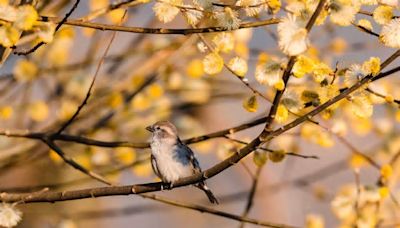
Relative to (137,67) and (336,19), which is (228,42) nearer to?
(336,19)

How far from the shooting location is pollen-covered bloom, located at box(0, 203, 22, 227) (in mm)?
2428

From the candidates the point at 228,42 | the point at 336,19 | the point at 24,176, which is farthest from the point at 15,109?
the point at 336,19

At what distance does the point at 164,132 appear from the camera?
131 inches

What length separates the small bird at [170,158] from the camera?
10.2 feet

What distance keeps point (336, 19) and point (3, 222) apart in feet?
3.54

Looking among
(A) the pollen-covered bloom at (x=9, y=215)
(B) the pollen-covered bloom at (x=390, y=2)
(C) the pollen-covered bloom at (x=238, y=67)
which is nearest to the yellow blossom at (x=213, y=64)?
(C) the pollen-covered bloom at (x=238, y=67)

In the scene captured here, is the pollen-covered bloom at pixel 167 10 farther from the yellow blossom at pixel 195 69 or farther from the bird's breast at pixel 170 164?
the yellow blossom at pixel 195 69

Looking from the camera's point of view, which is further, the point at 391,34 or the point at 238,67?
the point at 238,67

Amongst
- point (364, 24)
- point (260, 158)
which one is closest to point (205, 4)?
point (364, 24)

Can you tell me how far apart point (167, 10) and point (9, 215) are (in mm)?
738

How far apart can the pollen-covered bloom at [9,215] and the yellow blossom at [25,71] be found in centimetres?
131

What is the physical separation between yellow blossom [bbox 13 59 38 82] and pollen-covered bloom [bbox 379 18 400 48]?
6.34ft

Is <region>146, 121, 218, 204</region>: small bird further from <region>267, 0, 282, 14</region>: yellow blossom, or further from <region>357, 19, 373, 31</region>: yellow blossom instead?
<region>357, 19, 373, 31</region>: yellow blossom

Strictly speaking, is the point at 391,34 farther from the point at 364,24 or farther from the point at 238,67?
the point at 238,67
